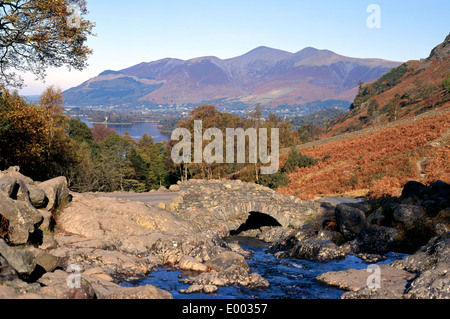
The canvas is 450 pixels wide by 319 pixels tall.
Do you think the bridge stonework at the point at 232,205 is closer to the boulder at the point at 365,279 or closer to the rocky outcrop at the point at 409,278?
the boulder at the point at 365,279

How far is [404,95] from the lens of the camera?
444 ft

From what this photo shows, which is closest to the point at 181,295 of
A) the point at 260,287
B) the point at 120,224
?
the point at 260,287

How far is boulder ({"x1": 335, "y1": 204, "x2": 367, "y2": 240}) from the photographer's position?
20.5 meters

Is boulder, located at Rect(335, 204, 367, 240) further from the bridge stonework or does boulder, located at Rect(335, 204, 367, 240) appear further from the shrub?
the shrub

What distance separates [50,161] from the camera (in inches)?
1339

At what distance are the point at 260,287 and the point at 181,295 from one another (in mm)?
2963

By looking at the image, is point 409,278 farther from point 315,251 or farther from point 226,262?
point 226,262

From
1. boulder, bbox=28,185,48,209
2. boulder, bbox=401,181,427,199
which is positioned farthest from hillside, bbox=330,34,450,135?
boulder, bbox=28,185,48,209

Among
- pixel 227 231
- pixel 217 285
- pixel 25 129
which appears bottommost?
pixel 227 231

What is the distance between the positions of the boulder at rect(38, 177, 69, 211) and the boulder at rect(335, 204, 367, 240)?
14.2 meters

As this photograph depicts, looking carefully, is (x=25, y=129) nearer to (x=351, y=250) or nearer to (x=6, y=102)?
(x=6, y=102)

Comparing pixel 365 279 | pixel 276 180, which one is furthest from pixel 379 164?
pixel 365 279

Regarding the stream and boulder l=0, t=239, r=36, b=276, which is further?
the stream

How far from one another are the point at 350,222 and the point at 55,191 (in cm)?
1482
